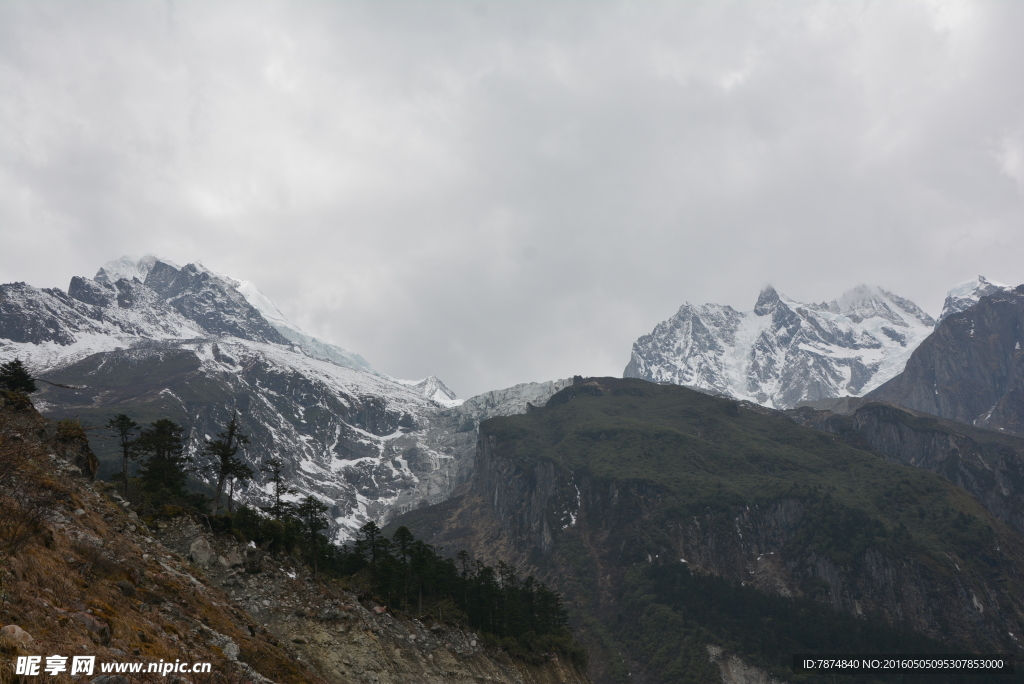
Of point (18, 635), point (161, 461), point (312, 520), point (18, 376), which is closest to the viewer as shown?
point (18, 635)

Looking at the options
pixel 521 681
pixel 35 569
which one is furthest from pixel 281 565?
pixel 521 681

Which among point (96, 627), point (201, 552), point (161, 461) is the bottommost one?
point (96, 627)

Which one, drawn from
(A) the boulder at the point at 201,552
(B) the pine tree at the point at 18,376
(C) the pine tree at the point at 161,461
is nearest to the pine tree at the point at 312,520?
(C) the pine tree at the point at 161,461

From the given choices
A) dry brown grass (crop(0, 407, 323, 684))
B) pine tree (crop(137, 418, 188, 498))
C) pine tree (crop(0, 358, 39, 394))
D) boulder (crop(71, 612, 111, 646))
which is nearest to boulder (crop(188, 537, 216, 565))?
dry brown grass (crop(0, 407, 323, 684))

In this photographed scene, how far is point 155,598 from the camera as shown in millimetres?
23656

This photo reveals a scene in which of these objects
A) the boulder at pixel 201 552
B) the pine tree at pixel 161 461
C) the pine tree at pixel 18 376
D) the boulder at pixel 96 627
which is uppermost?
the pine tree at pixel 18 376

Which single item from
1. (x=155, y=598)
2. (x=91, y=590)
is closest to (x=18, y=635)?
(x=91, y=590)

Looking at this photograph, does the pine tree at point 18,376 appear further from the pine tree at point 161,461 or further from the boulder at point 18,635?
the boulder at point 18,635

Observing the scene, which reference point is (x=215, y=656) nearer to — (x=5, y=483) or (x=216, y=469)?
(x=5, y=483)

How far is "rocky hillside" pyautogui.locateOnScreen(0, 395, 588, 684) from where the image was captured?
622 inches

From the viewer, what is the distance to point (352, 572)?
86.8 meters

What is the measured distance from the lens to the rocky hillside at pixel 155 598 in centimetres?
1580

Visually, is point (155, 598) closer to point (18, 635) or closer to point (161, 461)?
point (18, 635)

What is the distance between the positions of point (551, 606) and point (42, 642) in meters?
113
